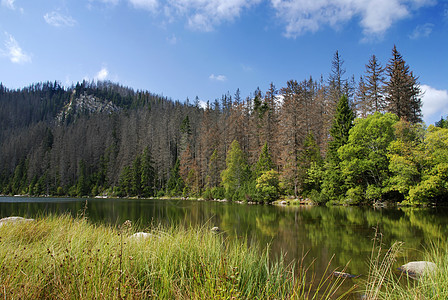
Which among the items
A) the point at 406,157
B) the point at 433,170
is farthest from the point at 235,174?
the point at 433,170

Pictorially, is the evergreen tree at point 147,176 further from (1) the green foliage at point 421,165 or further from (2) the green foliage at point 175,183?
(1) the green foliage at point 421,165

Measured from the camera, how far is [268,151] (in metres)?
46.1

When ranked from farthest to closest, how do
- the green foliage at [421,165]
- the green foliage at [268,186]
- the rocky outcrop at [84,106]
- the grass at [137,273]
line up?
the rocky outcrop at [84,106] → the green foliage at [268,186] → the green foliage at [421,165] → the grass at [137,273]

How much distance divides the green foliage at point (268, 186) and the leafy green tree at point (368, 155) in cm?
944

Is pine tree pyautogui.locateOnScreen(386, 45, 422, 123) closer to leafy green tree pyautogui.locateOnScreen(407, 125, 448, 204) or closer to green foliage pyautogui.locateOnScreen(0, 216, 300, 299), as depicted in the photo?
leafy green tree pyautogui.locateOnScreen(407, 125, 448, 204)

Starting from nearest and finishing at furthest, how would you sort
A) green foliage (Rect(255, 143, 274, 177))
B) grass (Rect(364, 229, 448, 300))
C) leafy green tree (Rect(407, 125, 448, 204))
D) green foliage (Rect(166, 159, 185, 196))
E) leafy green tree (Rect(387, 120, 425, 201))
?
grass (Rect(364, 229, 448, 300)) → leafy green tree (Rect(407, 125, 448, 204)) → leafy green tree (Rect(387, 120, 425, 201)) → green foliage (Rect(255, 143, 274, 177)) → green foliage (Rect(166, 159, 185, 196))

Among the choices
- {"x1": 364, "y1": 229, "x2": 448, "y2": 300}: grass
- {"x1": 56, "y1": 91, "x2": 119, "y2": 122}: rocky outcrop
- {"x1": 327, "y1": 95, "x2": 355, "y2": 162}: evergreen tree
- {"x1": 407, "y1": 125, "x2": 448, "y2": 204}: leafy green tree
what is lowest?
{"x1": 364, "y1": 229, "x2": 448, "y2": 300}: grass

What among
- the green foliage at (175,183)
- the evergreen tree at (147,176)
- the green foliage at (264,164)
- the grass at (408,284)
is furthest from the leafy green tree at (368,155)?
the evergreen tree at (147,176)

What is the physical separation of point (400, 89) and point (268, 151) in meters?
20.3

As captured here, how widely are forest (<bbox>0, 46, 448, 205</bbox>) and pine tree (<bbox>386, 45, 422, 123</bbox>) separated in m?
0.13

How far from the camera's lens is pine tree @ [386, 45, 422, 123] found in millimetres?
35781

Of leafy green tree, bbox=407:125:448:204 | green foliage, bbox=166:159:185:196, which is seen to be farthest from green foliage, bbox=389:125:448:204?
green foliage, bbox=166:159:185:196

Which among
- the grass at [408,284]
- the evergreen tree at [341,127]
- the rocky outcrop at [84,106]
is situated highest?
the rocky outcrop at [84,106]

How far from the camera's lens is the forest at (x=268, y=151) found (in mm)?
28625
